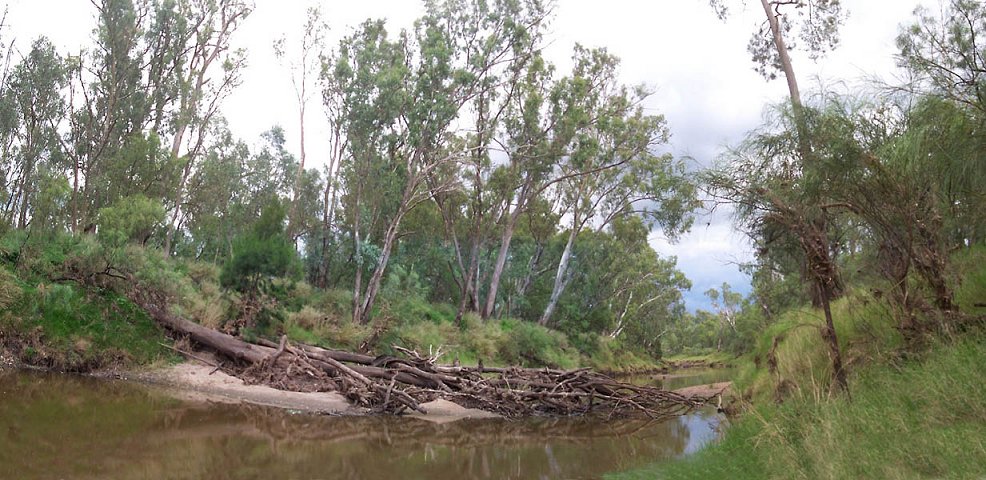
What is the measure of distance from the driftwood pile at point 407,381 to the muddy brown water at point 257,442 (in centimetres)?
115

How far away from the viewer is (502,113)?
2916 centimetres

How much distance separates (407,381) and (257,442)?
21.1 feet

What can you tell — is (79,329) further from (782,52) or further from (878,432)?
(782,52)

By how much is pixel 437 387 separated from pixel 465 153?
557 inches

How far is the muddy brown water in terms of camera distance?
7.81 metres

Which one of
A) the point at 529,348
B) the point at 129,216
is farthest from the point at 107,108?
the point at 529,348

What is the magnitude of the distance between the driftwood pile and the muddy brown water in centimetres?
115

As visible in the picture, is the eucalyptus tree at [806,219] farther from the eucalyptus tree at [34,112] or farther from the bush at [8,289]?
the eucalyptus tree at [34,112]

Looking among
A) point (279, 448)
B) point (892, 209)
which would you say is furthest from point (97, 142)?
point (892, 209)

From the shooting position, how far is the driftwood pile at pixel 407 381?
14.7 m

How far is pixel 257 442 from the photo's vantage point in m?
9.73

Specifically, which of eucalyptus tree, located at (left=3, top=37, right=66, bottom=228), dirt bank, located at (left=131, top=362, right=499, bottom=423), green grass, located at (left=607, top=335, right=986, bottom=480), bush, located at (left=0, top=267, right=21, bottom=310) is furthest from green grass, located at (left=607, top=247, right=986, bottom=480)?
eucalyptus tree, located at (left=3, top=37, right=66, bottom=228)

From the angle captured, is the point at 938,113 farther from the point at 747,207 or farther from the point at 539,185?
the point at 539,185

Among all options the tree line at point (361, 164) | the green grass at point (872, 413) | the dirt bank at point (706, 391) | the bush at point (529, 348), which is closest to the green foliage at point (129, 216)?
the tree line at point (361, 164)
